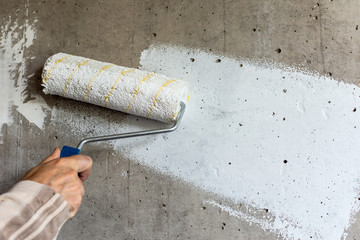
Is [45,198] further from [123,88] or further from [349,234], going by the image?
[349,234]

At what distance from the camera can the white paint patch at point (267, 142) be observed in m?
1.15

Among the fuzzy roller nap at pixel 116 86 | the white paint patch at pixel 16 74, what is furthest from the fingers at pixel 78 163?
the white paint patch at pixel 16 74

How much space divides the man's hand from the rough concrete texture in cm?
38

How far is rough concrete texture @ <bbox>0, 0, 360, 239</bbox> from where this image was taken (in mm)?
1164

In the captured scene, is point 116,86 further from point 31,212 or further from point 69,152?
point 31,212

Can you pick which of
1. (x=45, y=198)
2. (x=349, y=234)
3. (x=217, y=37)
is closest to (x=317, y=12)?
(x=217, y=37)

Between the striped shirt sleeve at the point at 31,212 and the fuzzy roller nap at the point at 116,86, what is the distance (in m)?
0.44

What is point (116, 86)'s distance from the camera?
1111mm

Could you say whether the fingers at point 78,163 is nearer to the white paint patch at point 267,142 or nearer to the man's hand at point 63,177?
the man's hand at point 63,177

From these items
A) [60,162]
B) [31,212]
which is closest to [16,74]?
[60,162]

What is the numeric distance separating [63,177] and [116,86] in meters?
0.40

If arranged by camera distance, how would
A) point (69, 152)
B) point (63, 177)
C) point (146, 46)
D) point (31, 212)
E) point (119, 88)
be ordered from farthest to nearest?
point (146, 46) → point (119, 88) → point (69, 152) → point (63, 177) → point (31, 212)

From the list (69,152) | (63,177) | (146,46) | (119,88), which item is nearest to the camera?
(63,177)

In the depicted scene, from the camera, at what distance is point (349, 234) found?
1.15 metres
